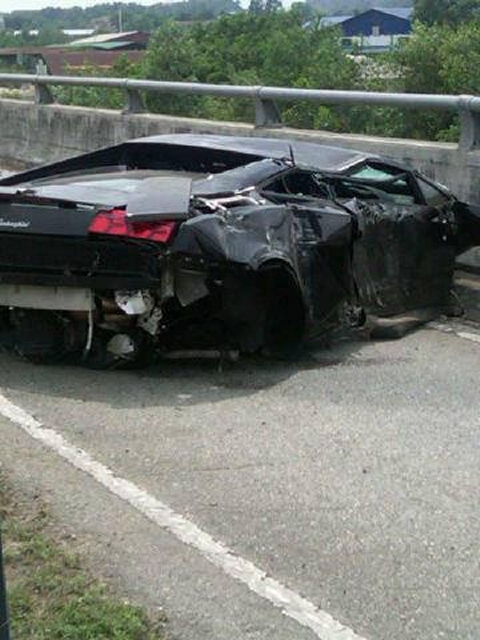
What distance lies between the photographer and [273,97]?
11.1 meters

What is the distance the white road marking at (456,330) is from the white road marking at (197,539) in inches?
144

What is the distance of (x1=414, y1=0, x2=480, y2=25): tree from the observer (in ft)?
169

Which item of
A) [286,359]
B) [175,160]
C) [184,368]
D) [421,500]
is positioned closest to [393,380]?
[286,359]

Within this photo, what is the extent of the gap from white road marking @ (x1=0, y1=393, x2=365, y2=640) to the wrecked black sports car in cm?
100

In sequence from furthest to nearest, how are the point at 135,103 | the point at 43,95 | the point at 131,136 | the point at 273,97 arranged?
the point at 43,95, the point at 135,103, the point at 131,136, the point at 273,97

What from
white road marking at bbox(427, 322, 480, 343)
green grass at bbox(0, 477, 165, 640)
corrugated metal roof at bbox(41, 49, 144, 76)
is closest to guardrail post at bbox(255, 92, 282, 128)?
white road marking at bbox(427, 322, 480, 343)

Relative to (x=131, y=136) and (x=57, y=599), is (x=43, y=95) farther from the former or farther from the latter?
(x=57, y=599)

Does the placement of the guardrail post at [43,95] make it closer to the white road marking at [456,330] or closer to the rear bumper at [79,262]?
the white road marking at [456,330]

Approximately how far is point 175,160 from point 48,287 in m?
2.09

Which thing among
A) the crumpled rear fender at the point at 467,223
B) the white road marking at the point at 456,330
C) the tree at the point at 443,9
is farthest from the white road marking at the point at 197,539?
the tree at the point at 443,9

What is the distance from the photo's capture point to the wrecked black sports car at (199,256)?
6.42m

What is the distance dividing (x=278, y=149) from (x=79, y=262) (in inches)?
Result: 92.3

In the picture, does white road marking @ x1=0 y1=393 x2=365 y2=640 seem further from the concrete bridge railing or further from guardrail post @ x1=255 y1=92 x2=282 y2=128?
guardrail post @ x1=255 y1=92 x2=282 y2=128

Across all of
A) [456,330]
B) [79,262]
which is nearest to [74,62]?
[456,330]
